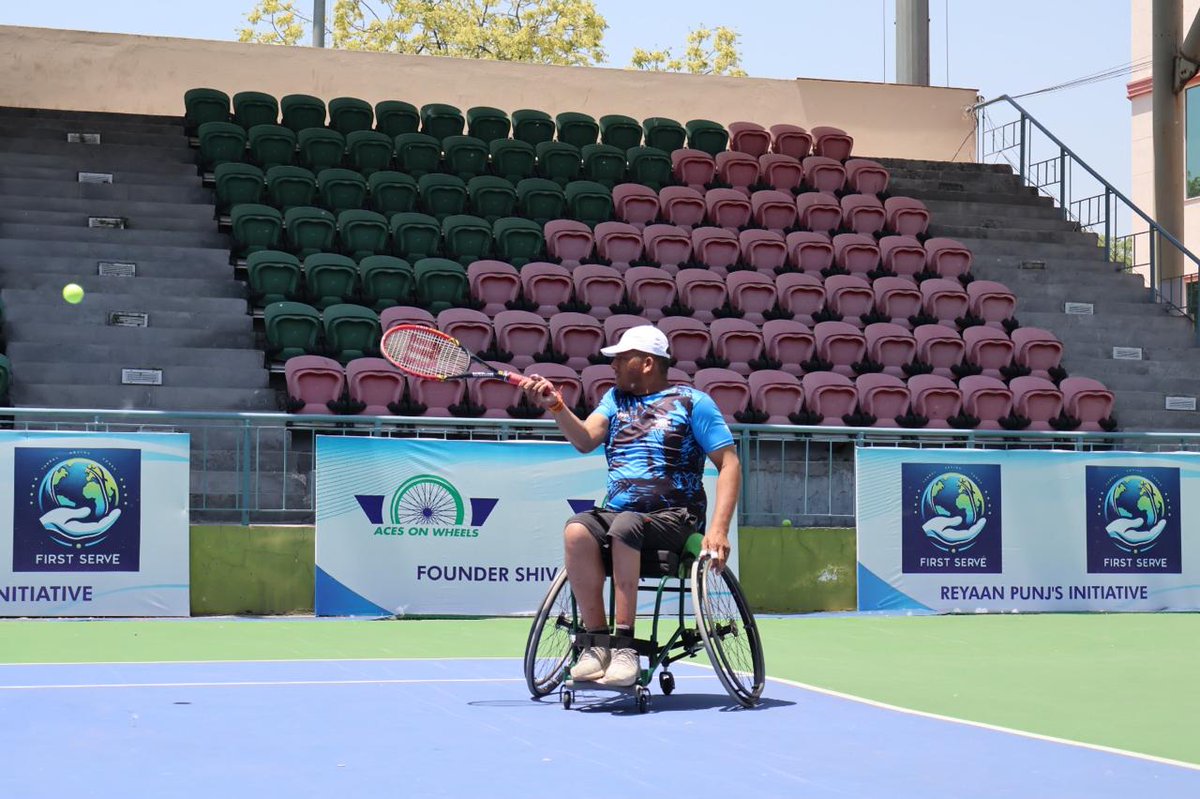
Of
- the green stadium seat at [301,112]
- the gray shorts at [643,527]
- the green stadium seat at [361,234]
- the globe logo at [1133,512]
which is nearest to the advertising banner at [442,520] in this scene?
the globe logo at [1133,512]

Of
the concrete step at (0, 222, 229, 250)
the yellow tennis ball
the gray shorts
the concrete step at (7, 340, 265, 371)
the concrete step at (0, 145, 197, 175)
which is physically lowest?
the gray shorts

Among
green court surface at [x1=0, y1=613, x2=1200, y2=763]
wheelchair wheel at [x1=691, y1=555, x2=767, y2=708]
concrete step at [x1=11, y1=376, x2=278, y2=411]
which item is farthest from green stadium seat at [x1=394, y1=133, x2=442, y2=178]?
wheelchair wheel at [x1=691, y1=555, x2=767, y2=708]

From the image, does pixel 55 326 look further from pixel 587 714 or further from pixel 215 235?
pixel 587 714

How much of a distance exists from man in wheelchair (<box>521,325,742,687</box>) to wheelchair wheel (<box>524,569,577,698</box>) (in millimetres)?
147

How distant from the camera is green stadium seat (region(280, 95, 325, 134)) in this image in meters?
21.6

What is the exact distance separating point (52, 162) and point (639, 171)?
308 inches

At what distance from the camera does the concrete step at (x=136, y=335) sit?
53.6 feet

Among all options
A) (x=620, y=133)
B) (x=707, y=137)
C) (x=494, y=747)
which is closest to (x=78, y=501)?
(x=494, y=747)

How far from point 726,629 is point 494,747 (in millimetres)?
1603

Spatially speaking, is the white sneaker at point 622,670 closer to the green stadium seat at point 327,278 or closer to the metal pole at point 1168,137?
the green stadium seat at point 327,278

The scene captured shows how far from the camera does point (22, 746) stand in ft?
19.6

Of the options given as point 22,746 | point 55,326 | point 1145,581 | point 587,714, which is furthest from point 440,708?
point 55,326

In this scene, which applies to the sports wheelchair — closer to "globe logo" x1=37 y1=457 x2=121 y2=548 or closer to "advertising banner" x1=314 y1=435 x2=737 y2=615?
"advertising banner" x1=314 y1=435 x2=737 y2=615

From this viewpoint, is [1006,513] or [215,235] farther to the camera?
[215,235]
